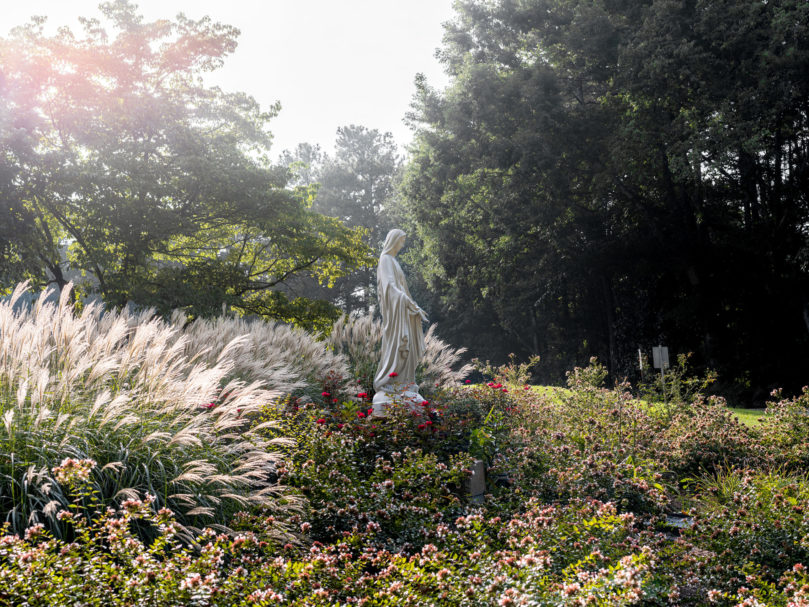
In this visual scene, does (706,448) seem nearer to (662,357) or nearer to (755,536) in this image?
(755,536)

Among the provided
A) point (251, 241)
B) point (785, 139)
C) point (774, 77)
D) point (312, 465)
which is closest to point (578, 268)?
point (785, 139)

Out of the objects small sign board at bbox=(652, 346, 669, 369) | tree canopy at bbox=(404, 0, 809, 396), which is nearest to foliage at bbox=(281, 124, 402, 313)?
tree canopy at bbox=(404, 0, 809, 396)

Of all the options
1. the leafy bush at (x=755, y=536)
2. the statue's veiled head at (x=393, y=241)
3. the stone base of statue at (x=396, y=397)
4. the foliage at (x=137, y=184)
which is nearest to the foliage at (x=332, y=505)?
the leafy bush at (x=755, y=536)

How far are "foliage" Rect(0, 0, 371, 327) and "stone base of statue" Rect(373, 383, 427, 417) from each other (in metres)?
8.92

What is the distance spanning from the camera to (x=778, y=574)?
3.85 meters

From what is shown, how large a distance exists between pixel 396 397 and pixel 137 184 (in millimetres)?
11468

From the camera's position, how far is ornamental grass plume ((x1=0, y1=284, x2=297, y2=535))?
124 inches

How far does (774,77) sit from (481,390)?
1225 centimetres

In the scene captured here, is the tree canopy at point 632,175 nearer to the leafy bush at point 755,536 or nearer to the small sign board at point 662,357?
the small sign board at point 662,357

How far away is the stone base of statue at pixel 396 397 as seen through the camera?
6.60m

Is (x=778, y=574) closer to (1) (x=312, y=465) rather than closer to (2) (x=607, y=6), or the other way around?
(1) (x=312, y=465)

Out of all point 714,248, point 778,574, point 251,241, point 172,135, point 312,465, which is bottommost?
point 778,574

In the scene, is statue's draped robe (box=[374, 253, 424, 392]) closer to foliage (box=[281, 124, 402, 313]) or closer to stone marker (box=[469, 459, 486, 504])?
stone marker (box=[469, 459, 486, 504])

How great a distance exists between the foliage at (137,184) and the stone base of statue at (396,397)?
8919 millimetres
